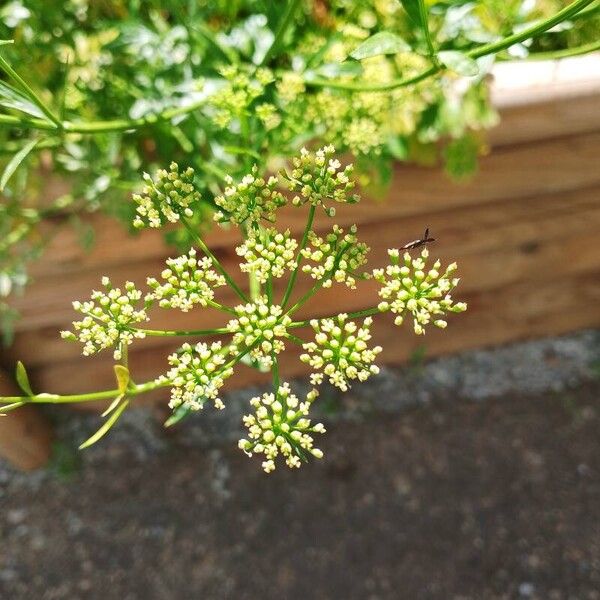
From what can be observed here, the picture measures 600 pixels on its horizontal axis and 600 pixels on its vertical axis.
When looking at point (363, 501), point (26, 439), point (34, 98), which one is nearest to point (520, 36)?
point (34, 98)

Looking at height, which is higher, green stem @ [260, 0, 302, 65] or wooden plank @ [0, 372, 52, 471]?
green stem @ [260, 0, 302, 65]

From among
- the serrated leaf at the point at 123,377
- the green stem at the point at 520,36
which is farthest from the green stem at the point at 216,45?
the serrated leaf at the point at 123,377

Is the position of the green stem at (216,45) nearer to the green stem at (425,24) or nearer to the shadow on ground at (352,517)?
the green stem at (425,24)

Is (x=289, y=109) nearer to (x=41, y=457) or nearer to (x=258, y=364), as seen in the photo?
(x=258, y=364)

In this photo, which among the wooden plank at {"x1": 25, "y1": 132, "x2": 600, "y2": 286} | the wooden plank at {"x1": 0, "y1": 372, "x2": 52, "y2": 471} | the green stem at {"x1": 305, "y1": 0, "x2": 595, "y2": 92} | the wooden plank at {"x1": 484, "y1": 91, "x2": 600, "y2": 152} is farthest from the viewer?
the wooden plank at {"x1": 0, "y1": 372, "x2": 52, "y2": 471}

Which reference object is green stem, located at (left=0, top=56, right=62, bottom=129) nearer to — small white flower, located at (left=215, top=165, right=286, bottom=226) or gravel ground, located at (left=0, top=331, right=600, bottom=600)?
small white flower, located at (left=215, top=165, right=286, bottom=226)

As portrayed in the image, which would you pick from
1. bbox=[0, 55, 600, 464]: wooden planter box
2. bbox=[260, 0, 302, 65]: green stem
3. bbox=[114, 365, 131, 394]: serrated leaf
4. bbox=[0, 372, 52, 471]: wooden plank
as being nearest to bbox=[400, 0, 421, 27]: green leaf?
bbox=[260, 0, 302, 65]: green stem

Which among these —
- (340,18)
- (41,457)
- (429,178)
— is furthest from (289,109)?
(41,457)
